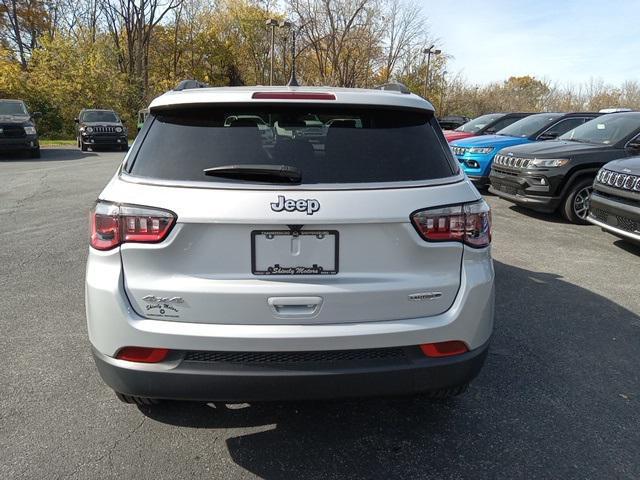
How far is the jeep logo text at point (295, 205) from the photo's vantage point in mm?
2057

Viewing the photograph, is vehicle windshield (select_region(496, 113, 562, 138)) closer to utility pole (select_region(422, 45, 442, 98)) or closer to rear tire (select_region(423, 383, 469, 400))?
rear tire (select_region(423, 383, 469, 400))

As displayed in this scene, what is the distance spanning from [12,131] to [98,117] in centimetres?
597

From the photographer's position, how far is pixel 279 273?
6.94 feet

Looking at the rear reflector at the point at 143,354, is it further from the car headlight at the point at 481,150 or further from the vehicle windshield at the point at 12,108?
the vehicle windshield at the point at 12,108

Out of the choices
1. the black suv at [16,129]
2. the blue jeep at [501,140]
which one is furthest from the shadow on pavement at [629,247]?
the black suv at [16,129]

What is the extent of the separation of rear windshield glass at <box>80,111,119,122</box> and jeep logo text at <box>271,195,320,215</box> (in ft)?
72.7

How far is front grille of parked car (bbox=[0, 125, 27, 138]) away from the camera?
Answer: 15.9 meters

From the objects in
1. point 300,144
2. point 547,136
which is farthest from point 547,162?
point 300,144

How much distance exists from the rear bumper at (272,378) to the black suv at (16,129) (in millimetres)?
16880

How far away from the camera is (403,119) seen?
2.49m

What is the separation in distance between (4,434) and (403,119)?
2.63 meters

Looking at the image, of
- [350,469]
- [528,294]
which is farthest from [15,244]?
[528,294]

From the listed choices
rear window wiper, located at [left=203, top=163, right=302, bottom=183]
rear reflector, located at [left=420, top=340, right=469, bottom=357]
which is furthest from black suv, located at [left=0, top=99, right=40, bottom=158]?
rear reflector, located at [left=420, top=340, right=469, bottom=357]

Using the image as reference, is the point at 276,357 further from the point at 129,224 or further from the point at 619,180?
the point at 619,180
